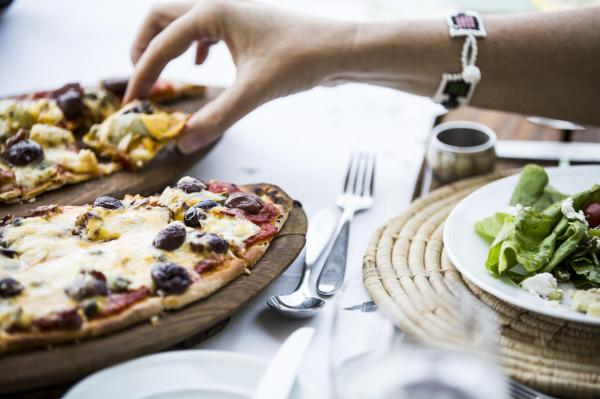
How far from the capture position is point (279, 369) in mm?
1148

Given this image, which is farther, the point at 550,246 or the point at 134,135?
the point at 134,135

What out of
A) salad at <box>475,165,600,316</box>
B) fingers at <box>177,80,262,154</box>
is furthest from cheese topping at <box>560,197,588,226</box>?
fingers at <box>177,80,262,154</box>

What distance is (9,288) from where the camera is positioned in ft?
4.17

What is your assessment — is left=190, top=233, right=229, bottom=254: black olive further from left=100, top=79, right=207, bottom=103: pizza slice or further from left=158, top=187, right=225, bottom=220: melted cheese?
left=100, top=79, right=207, bottom=103: pizza slice

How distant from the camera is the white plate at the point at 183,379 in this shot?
1166mm

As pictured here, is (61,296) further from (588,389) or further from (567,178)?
(567,178)

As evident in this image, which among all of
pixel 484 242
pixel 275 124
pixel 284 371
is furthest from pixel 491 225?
pixel 275 124

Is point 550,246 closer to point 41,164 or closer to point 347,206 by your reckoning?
point 347,206

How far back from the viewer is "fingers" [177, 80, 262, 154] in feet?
6.72

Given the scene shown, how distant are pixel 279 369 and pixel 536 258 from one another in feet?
2.27

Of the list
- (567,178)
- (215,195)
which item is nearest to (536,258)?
(567,178)

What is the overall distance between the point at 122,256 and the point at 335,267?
53 centimetres

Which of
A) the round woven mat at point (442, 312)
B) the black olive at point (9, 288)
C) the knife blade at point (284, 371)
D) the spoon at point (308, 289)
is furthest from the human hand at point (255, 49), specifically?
the knife blade at point (284, 371)

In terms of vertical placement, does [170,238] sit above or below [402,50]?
below
